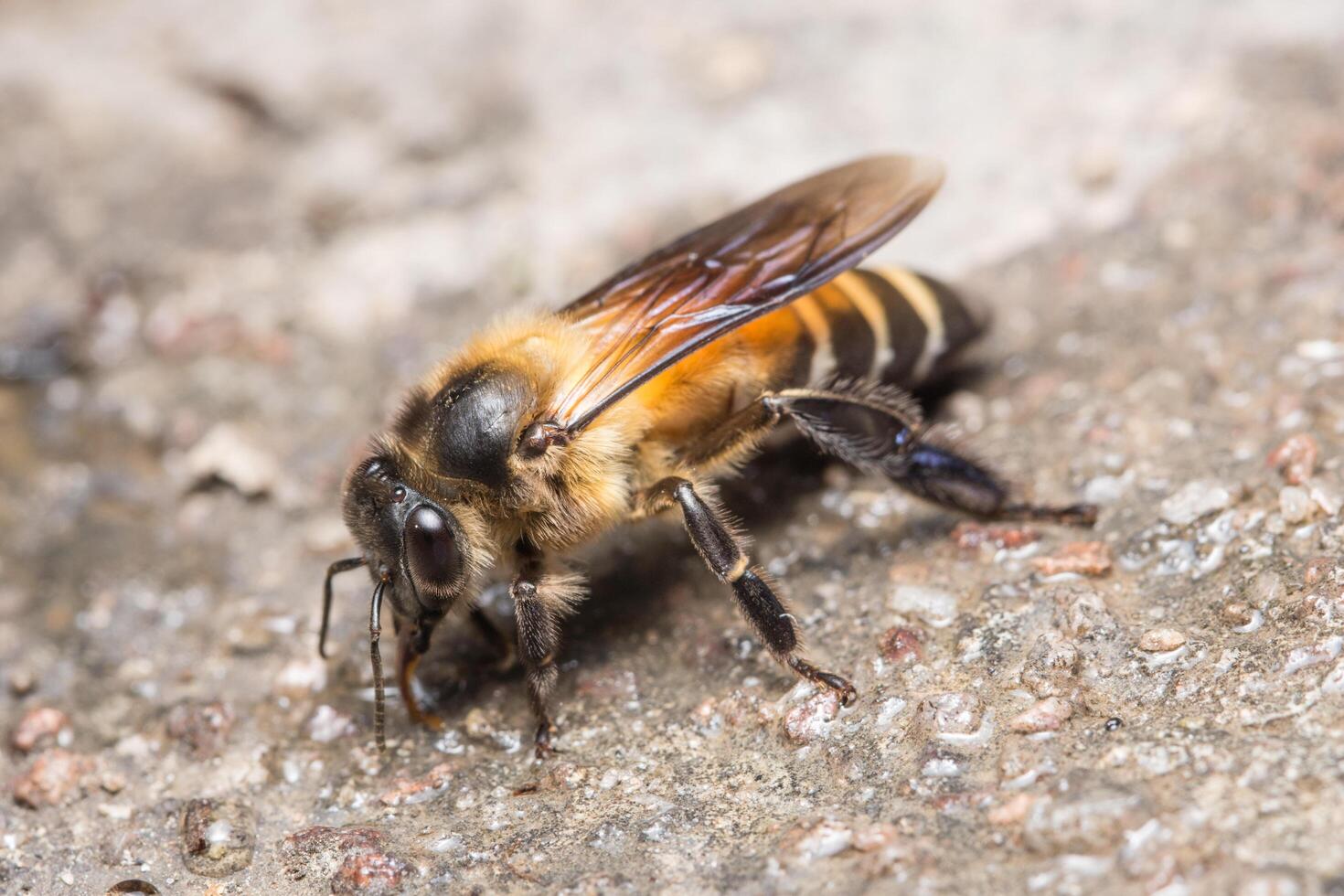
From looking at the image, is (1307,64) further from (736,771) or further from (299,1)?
(299,1)

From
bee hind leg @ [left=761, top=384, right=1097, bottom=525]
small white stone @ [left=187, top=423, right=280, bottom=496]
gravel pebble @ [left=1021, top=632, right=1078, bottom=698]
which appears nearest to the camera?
gravel pebble @ [left=1021, top=632, right=1078, bottom=698]

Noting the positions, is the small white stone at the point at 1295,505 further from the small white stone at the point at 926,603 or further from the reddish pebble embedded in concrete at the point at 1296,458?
the small white stone at the point at 926,603

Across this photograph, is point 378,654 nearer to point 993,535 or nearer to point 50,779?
point 50,779

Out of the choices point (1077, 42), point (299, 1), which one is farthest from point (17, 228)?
point (1077, 42)

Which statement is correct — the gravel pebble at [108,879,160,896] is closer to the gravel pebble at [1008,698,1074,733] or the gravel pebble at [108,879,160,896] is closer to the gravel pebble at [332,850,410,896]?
the gravel pebble at [332,850,410,896]

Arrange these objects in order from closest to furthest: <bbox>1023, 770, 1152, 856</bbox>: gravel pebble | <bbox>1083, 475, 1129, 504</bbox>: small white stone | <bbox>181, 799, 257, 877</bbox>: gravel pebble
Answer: <bbox>1023, 770, 1152, 856</bbox>: gravel pebble
<bbox>181, 799, 257, 877</bbox>: gravel pebble
<bbox>1083, 475, 1129, 504</bbox>: small white stone

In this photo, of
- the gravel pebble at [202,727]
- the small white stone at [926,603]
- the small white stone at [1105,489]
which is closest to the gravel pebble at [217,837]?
the gravel pebble at [202,727]

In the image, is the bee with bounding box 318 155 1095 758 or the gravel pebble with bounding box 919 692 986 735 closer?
the gravel pebble with bounding box 919 692 986 735

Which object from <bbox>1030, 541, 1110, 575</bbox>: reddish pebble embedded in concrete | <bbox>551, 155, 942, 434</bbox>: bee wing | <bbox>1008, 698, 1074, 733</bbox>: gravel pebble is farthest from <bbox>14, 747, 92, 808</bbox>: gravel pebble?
<bbox>1030, 541, 1110, 575</bbox>: reddish pebble embedded in concrete
